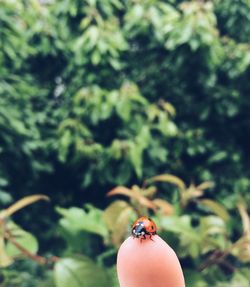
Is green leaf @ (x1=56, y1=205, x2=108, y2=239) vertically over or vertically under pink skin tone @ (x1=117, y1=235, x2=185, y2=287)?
over

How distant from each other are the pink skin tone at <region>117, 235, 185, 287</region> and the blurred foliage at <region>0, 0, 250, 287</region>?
1.07 meters

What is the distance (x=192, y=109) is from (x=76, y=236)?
0.85 m

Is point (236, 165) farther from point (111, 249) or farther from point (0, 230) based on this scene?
point (0, 230)

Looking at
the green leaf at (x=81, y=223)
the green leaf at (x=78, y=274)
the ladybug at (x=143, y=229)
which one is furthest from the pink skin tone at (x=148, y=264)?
the green leaf at (x=81, y=223)

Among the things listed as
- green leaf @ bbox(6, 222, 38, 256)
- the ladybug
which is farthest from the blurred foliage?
the ladybug

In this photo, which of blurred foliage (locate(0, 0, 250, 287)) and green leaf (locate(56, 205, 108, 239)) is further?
blurred foliage (locate(0, 0, 250, 287))

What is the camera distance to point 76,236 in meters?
1.42

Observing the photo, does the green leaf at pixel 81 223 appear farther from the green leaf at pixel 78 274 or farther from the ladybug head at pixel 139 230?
the ladybug head at pixel 139 230

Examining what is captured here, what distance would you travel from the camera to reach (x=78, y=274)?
1.16 meters

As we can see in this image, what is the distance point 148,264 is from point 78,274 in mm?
893

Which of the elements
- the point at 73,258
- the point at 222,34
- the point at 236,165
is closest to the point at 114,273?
the point at 73,258

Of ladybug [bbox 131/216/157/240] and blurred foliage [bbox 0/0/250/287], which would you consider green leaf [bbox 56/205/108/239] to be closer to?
blurred foliage [bbox 0/0/250/287]

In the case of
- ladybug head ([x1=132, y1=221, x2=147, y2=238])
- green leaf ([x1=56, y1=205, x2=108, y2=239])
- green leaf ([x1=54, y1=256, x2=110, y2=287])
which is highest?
green leaf ([x1=56, y1=205, x2=108, y2=239])

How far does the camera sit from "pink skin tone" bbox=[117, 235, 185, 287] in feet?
1.06
